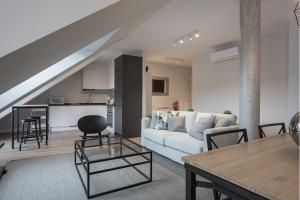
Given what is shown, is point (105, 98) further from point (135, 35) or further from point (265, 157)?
point (265, 157)

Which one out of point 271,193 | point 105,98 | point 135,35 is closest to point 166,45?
point 135,35

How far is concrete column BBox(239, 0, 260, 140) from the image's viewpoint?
2357 millimetres

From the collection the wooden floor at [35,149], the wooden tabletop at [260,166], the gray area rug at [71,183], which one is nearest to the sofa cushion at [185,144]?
the gray area rug at [71,183]

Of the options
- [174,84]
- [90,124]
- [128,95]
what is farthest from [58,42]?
[174,84]

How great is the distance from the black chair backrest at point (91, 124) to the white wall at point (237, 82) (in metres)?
3.05

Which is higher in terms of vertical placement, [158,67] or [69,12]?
[158,67]

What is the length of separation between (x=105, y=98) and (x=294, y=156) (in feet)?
22.2

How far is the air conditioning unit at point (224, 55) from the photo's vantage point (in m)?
4.38

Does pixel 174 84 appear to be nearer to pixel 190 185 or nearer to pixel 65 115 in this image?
pixel 65 115

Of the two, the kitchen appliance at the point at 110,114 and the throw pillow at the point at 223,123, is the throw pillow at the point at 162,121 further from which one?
the kitchen appliance at the point at 110,114

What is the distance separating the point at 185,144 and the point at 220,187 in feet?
6.02

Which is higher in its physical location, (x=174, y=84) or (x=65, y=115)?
(x=174, y=84)

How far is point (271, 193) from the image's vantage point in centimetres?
75

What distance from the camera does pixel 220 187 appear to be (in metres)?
0.96
